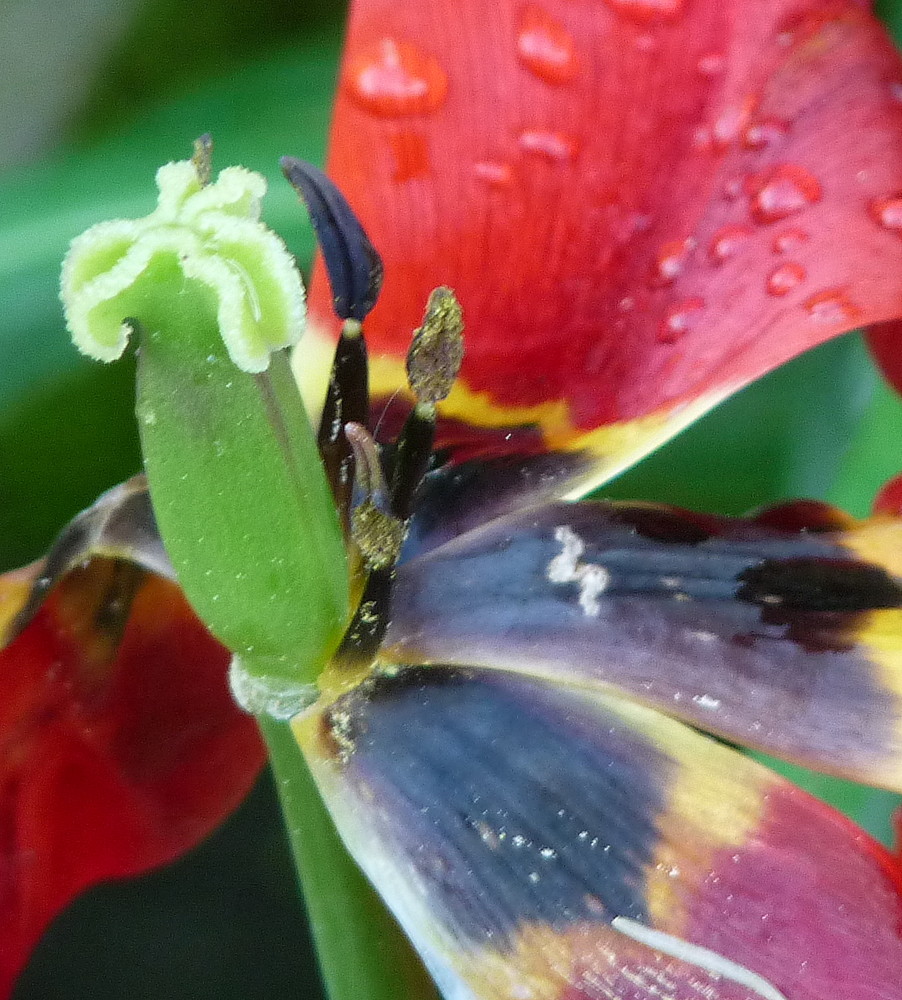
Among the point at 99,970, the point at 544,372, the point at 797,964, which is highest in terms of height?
the point at 544,372

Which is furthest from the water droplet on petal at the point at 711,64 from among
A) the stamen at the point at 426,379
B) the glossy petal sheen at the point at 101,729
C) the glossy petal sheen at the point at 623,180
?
the glossy petal sheen at the point at 101,729

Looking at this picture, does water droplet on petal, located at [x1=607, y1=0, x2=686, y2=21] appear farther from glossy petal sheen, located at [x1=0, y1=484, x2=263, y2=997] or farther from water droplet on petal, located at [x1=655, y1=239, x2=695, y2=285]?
glossy petal sheen, located at [x1=0, y1=484, x2=263, y2=997]

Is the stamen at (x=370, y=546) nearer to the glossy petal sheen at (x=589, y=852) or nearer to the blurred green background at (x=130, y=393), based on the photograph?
the glossy petal sheen at (x=589, y=852)

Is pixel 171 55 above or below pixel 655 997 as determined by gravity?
above

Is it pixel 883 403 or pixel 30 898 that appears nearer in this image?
pixel 30 898

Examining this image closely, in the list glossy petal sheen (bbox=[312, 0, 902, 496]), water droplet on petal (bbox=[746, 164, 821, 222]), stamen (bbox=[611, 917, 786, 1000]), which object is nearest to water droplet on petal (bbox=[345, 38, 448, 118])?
glossy petal sheen (bbox=[312, 0, 902, 496])

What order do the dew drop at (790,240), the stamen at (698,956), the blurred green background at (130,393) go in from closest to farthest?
the stamen at (698,956) → the dew drop at (790,240) → the blurred green background at (130,393)

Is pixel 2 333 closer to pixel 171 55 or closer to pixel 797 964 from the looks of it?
pixel 171 55

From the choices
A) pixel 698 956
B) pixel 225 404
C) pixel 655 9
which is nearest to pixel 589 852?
pixel 698 956

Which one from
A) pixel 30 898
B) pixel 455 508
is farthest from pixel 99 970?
pixel 455 508
